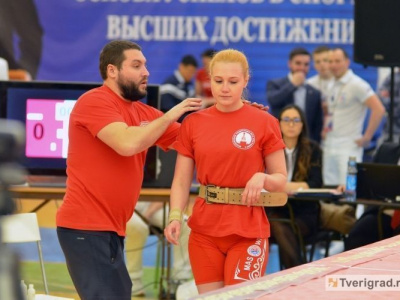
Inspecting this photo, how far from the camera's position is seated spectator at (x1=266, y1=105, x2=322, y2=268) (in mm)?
6949

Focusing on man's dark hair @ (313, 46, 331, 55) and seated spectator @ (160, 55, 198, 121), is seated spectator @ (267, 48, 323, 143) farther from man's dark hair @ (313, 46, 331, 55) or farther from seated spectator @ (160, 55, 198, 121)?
seated spectator @ (160, 55, 198, 121)

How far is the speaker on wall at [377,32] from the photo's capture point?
25.6ft

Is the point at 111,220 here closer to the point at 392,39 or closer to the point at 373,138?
the point at 392,39

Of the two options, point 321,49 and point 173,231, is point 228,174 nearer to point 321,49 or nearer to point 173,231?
point 173,231

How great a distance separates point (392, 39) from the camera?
7828 millimetres

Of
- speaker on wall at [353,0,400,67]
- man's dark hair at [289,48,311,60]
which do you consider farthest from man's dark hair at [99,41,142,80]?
man's dark hair at [289,48,311,60]

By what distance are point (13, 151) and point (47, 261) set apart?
282 inches

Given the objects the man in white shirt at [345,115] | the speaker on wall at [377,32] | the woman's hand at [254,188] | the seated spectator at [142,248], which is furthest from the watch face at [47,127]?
the man in white shirt at [345,115]

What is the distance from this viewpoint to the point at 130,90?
390 cm

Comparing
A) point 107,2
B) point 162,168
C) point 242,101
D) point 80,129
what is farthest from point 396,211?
point 107,2

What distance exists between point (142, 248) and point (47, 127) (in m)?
1.23

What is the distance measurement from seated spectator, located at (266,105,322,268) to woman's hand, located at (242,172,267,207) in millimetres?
3251

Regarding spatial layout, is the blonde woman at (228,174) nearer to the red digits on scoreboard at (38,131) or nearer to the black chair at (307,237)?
the red digits on scoreboard at (38,131)

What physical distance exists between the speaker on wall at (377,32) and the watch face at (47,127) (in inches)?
105
